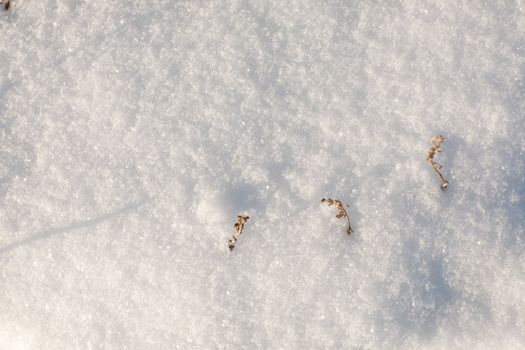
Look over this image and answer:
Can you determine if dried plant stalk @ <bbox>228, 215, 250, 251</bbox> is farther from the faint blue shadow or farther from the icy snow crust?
the faint blue shadow

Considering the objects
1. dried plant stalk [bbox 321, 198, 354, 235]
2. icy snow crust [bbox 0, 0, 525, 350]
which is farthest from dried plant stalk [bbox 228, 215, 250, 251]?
dried plant stalk [bbox 321, 198, 354, 235]

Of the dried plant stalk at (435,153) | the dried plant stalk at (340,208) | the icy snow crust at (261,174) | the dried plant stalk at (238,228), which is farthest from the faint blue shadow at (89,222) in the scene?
the dried plant stalk at (435,153)

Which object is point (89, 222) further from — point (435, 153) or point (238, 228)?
point (435, 153)

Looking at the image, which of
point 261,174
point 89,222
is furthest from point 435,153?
point 89,222

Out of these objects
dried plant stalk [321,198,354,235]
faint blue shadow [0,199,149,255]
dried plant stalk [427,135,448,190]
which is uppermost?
dried plant stalk [427,135,448,190]

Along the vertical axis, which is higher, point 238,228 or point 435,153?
point 435,153

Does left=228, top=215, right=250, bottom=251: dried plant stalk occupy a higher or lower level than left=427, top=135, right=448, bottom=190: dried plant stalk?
lower

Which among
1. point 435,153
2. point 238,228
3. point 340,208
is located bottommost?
point 238,228

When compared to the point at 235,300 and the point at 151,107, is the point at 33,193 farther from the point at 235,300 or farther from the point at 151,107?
the point at 235,300

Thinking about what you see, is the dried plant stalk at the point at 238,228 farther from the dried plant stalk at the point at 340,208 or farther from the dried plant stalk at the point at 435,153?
the dried plant stalk at the point at 435,153
